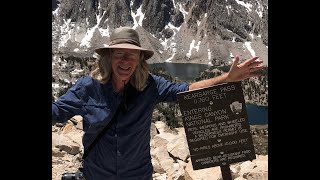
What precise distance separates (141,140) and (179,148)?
572 cm

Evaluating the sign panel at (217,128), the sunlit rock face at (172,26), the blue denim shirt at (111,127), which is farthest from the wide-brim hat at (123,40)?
the sunlit rock face at (172,26)

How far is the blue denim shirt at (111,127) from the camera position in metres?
2.98

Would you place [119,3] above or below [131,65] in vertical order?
above

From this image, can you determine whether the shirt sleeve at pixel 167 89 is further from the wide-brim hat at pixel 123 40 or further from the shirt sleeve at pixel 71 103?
the shirt sleeve at pixel 71 103

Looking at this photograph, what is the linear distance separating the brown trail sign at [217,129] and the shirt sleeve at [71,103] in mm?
889

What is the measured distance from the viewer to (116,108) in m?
3.01

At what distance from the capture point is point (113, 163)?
117 inches

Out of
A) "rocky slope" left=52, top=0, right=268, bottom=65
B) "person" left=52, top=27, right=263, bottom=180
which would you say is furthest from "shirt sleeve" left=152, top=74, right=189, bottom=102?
"rocky slope" left=52, top=0, right=268, bottom=65

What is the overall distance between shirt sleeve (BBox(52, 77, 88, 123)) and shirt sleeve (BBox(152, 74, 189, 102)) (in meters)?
0.52
